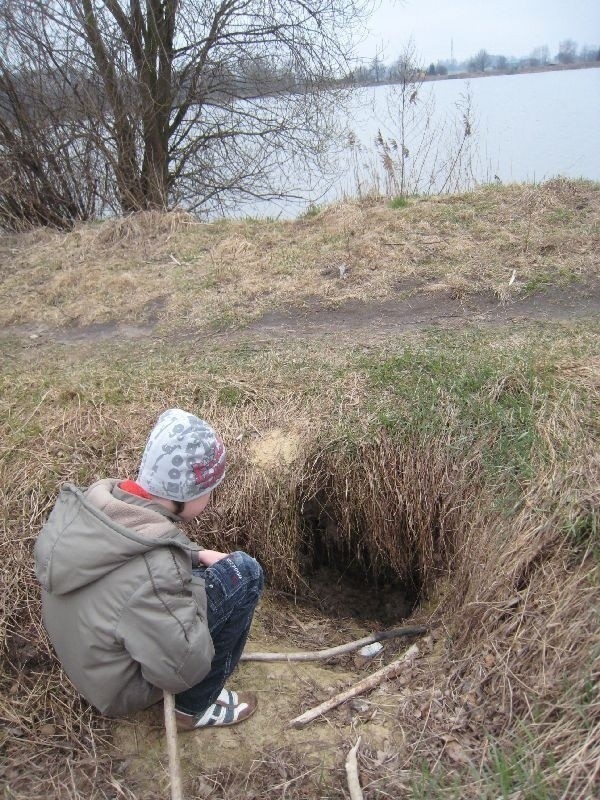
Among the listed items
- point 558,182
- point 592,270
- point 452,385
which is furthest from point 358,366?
point 558,182

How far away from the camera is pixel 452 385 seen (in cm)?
327

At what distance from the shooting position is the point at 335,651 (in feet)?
9.04

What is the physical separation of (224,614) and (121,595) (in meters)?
0.50

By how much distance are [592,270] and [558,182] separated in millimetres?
1736

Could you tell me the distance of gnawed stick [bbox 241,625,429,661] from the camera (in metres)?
2.68

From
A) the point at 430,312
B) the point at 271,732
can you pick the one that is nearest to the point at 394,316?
the point at 430,312

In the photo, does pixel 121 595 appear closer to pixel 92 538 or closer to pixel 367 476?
pixel 92 538

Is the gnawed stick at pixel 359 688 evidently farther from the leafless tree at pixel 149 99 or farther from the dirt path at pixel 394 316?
the leafless tree at pixel 149 99

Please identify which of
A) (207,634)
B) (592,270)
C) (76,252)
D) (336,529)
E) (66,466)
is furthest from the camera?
(76,252)

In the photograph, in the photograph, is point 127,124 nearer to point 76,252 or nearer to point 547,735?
point 76,252

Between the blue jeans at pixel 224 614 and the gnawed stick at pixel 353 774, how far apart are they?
499 mm

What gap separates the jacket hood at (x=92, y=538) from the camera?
1.73m

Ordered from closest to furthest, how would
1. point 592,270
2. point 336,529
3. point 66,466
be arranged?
1. point 66,466
2. point 336,529
3. point 592,270

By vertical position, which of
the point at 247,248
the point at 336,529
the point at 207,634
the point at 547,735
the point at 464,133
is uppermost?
the point at 464,133
